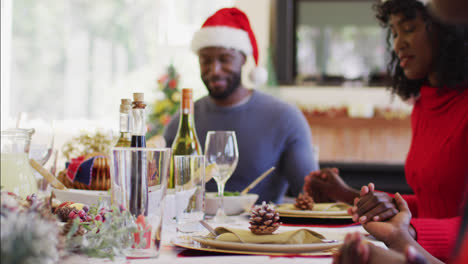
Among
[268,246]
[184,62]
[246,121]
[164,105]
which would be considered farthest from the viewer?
[184,62]

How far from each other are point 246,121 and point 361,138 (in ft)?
7.40

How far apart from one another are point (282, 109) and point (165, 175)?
153 centimetres

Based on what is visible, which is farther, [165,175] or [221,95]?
[221,95]

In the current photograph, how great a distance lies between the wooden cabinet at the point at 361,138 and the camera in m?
4.17

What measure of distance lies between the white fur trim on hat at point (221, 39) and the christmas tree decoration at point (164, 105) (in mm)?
1792

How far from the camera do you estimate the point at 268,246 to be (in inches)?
29.9

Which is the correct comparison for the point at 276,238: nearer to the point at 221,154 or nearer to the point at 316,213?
the point at 316,213

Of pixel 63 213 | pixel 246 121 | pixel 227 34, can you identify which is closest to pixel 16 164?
pixel 63 213

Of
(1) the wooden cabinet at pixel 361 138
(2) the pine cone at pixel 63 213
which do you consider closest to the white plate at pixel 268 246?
(2) the pine cone at pixel 63 213

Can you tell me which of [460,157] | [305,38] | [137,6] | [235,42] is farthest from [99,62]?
[460,157]

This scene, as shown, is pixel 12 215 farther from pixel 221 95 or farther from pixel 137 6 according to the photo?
pixel 137 6

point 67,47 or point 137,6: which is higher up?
point 137,6

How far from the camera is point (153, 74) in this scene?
15.4 ft

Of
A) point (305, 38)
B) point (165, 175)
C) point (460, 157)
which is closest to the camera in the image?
point (165, 175)
